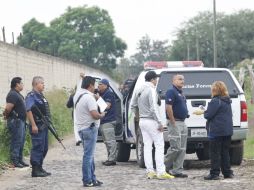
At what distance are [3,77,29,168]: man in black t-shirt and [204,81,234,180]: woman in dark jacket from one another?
163 inches

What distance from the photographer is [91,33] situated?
278 feet

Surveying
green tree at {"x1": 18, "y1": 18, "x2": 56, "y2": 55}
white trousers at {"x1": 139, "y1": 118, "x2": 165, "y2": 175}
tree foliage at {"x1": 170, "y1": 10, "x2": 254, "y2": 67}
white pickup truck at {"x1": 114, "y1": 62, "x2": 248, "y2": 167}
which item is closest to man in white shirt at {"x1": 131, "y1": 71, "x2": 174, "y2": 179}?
white trousers at {"x1": 139, "y1": 118, "x2": 165, "y2": 175}

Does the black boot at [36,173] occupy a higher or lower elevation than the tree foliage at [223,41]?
lower

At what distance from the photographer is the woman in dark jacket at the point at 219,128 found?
39.1ft

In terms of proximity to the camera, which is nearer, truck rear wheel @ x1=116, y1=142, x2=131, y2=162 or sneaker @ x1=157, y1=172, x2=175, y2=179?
sneaker @ x1=157, y1=172, x2=175, y2=179

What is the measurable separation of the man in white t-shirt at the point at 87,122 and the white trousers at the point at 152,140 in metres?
1.04

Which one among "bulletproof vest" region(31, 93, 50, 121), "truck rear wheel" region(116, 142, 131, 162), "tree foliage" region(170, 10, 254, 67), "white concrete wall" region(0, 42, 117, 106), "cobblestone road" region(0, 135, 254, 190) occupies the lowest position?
"cobblestone road" region(0, 135, 254, 190)

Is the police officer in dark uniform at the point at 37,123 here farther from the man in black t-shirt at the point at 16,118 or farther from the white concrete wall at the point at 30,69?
the white concrete wall at the point at 30,69

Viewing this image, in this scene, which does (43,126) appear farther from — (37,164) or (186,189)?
(186,189)

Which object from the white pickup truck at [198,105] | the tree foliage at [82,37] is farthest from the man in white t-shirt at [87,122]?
the tree foliage at [82,37]

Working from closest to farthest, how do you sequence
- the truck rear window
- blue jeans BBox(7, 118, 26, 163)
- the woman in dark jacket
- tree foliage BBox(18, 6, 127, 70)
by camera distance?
the woman in dark jacket
the truck rear window
blue jeans BBox(7, 118, 26, 163)
tree foliage BBox(18, 6, 127, 70)

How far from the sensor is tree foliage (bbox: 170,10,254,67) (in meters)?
84.6

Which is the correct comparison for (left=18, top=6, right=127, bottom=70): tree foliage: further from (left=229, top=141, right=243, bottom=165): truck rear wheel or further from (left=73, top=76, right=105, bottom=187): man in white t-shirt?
(left=73, top=76, right=105, bottom=187): man in white t-shirt

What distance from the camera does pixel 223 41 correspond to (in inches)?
3378
